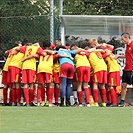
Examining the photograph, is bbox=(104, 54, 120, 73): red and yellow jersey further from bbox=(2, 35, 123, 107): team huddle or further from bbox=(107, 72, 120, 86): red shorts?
bbox=(107, 72, 120, 86): red shorts

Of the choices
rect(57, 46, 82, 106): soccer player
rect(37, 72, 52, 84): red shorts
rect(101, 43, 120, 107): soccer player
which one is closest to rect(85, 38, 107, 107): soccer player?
rect(101, 43, 120, 107): soccer player

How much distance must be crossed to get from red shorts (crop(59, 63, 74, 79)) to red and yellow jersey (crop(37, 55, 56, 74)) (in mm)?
337

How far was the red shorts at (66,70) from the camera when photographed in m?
18.5

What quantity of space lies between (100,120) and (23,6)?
1179cm

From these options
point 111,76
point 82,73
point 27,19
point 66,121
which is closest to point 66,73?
point 82,73

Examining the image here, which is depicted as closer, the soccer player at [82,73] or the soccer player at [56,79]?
the soccer player at [82,73]

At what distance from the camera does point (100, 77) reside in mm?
18906

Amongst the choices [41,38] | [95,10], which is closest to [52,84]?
[41,38]

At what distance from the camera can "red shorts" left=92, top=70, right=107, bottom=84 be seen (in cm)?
1889

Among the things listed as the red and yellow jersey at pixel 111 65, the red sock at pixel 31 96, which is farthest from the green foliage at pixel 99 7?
the red sock at pixel 31 96

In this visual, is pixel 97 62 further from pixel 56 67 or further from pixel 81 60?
pixel 56 67

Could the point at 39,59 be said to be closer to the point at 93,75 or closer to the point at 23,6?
the point at 93,75

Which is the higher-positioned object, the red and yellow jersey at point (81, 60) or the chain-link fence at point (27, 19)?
the chain-link fence at point (27, 19)

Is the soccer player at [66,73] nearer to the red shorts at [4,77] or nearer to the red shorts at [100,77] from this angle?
the red shorts at [100,77]
